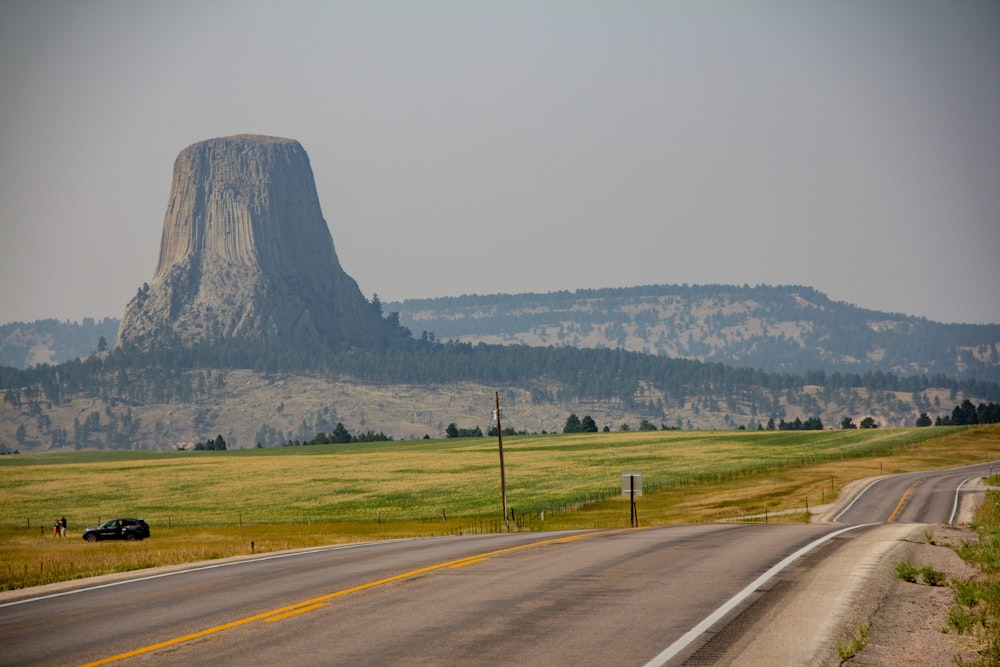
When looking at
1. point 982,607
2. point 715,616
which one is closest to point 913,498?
point 982,607

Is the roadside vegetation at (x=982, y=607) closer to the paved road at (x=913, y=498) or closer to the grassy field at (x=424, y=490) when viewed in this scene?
the grassy field at (x=424, y=490)

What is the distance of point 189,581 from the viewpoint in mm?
19969

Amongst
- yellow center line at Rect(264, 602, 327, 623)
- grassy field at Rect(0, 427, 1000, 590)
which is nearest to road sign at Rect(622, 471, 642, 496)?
grassy field at Rect(0, 427, 1000, 590)

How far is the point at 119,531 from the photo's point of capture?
62.0m

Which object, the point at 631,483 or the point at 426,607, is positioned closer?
the point at 426,607

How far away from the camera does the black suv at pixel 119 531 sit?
6163 centimetres

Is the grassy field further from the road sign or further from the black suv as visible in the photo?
the road sign

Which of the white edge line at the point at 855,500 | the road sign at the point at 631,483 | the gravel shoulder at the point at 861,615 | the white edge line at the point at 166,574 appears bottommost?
the white edge line at the point at 855,500

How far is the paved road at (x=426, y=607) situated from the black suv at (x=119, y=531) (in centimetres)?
4108

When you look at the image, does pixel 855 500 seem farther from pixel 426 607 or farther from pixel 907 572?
pixel 426 607

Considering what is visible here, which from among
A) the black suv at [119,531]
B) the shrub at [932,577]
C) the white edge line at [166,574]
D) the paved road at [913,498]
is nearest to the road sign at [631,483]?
the paved road at [913,498]

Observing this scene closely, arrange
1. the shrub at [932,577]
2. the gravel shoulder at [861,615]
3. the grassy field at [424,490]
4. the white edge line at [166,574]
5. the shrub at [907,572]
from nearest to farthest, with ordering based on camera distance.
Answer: the gravel shoulder at [861,615] < the shrub at [932,577] < the shrub at [907,572] < the white edge line at [166,574] < the grassy field at [424,490]

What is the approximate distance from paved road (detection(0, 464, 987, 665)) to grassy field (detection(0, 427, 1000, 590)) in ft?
18.4

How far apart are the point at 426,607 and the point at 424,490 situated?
3384 inches
